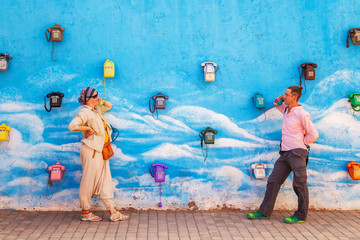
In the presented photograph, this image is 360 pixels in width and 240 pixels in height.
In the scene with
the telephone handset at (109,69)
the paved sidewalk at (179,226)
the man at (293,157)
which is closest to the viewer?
the paved sidewalk at (179,226)

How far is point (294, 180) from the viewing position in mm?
6094

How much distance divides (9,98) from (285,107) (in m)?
4.54

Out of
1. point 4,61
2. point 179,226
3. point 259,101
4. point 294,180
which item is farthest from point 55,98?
point 294,180

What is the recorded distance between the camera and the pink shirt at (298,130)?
19.6 ft

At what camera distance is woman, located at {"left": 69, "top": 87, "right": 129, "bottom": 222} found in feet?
19.6

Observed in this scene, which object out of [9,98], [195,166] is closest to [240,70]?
[195,166]

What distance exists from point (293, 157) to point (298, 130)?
42 cm

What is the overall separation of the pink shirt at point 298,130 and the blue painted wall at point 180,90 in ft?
1.90

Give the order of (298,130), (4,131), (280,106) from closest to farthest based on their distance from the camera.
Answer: (298,130), (4,131), (280,106)

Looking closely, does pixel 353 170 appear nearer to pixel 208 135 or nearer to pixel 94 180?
pixel 208 135

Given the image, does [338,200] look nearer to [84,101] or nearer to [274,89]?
[274,89]

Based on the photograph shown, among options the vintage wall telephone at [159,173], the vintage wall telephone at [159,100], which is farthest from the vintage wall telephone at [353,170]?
the vintage wall telephone at [159,100]

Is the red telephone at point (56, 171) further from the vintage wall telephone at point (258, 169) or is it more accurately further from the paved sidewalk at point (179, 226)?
the vintage wall telephone at point (258, 169)

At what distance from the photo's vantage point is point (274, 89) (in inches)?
266
